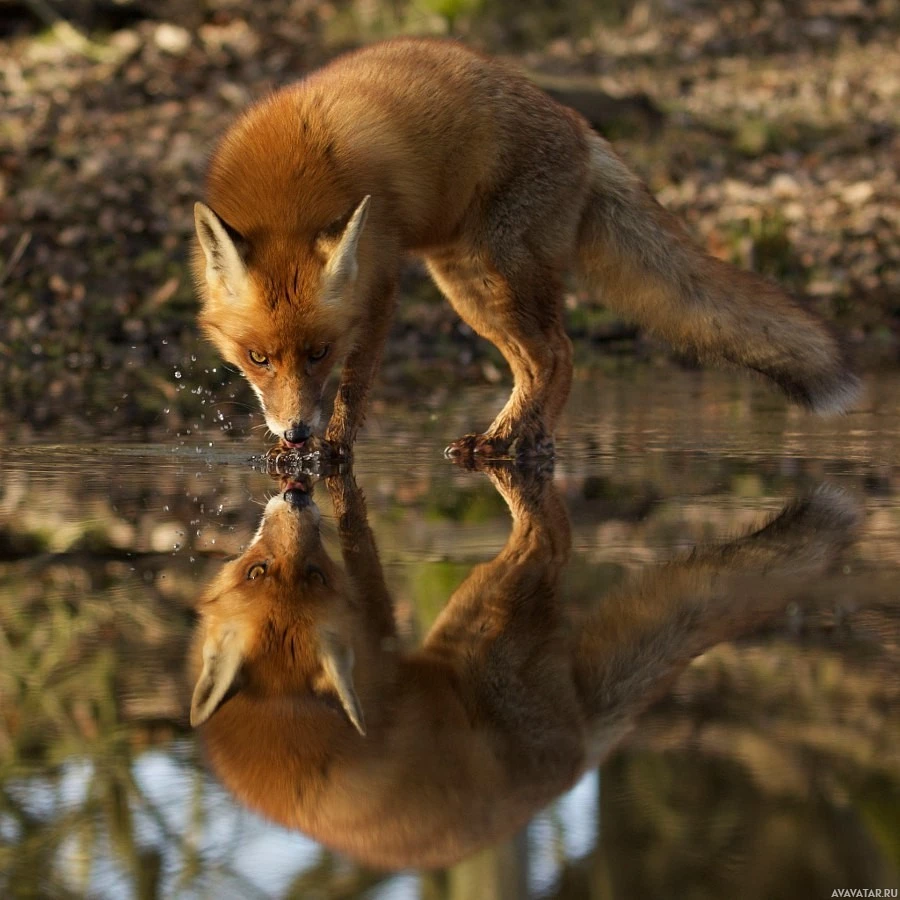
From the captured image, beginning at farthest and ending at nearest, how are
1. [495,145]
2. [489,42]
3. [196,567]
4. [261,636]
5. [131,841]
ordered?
[489,42] → [495,145] → [196,567] → [261,636] → [131,841]

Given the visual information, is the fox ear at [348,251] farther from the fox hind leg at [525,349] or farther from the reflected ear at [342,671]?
the reflected ear at [342,671]

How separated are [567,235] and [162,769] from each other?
4.84 m

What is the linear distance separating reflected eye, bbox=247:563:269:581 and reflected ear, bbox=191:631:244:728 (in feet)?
2.21

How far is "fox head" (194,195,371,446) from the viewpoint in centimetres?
646

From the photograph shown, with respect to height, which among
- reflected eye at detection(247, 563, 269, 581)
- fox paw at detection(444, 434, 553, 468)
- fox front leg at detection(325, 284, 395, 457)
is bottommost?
fox paw at detection(444, 434, 553, 468)

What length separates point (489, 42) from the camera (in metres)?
20.0

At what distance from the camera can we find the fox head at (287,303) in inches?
255

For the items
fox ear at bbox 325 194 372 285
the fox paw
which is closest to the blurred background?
the fox paw

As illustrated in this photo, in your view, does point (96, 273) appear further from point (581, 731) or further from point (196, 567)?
point (581, 731)

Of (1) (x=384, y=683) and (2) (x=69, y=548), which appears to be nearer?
(1) (x=384, y=683)

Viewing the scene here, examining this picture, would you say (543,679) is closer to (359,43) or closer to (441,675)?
(441,675)

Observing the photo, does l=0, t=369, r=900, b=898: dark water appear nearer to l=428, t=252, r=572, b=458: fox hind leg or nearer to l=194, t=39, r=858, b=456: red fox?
l=428, t=252, r=572, b=458: fox hind leg

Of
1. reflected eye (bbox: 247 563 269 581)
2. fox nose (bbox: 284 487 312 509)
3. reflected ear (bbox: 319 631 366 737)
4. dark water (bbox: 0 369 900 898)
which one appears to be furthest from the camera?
fox nose (bbox: 284 487 312 509)

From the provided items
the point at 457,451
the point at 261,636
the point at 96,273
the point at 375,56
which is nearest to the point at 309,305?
the point at 457,451
